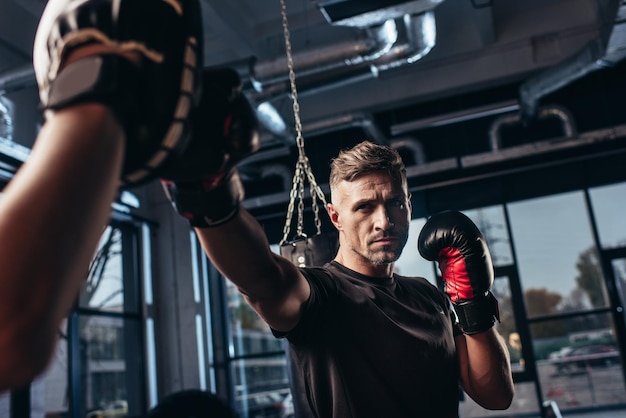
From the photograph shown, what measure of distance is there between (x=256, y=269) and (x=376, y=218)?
0.75 m

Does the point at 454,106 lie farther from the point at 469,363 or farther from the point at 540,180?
the point at 469,363

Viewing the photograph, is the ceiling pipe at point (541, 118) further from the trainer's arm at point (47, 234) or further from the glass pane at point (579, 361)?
the trainer's arm at point (47, 234)

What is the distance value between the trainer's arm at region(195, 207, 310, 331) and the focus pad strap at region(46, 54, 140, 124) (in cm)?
37

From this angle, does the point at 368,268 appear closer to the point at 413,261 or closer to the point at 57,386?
the point at 57,386

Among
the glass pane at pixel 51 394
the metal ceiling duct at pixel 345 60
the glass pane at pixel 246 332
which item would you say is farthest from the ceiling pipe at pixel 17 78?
the glass pane at pixel 246 332

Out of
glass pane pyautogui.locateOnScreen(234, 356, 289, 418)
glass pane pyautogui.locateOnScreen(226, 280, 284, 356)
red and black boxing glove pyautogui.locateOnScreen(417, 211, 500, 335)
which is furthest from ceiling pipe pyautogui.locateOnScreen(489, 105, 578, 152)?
red and black boxing glove pyautogui.locateOnScreen(417, 211, 500, 335)

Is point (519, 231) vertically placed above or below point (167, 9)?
above

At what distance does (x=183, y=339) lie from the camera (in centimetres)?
737

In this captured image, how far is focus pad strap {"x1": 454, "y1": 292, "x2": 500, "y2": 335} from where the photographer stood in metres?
1.67

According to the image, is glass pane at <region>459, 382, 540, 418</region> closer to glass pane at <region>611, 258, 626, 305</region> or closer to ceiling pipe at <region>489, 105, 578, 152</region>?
glass pane at <region>611, 258, 626, 305</region>

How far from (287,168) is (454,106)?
85.2 inches

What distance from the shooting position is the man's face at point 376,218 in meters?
1.70

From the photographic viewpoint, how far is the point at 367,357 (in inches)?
60.1

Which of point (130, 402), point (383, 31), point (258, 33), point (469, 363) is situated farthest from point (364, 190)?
point (130, 402)
